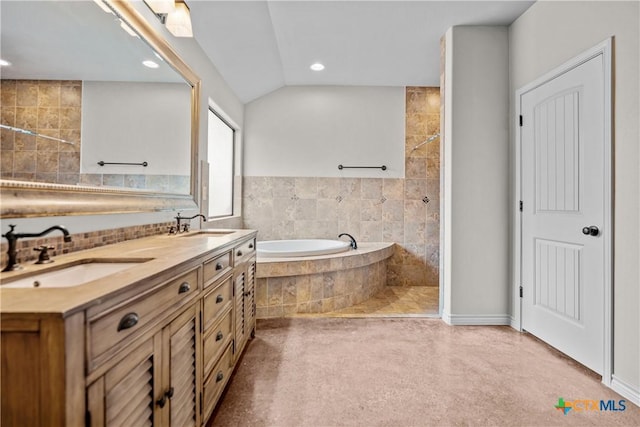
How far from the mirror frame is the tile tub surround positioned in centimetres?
93

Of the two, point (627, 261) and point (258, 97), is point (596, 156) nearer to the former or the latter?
point (627, 261)

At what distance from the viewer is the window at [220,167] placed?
13.0ft

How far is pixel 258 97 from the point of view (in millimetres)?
4367

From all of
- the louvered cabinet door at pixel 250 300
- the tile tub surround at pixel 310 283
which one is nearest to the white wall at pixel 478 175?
the tile tub surround at pixel 310 283

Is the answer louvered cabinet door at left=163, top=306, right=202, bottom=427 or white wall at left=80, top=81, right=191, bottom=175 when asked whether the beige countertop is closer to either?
louvered cabinet door at left=163, top=306, right=202, bottom=427

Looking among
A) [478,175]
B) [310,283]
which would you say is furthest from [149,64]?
[478,175]

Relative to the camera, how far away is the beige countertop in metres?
0.67

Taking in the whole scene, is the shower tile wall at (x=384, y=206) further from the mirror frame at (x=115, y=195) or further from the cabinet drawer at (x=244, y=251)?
the cabinet drawer at (x=244, y=251)

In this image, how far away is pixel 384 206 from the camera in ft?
14.4

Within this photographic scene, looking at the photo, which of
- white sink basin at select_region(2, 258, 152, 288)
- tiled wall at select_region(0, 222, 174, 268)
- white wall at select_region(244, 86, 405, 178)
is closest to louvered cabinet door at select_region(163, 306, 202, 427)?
white sink basin at select_region(2, 258, 152, 288)

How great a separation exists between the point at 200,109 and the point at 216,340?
193 cm

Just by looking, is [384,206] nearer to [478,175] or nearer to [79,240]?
[478,175]

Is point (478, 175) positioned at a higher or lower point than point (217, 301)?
higher

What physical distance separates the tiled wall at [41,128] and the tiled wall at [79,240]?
225mm
